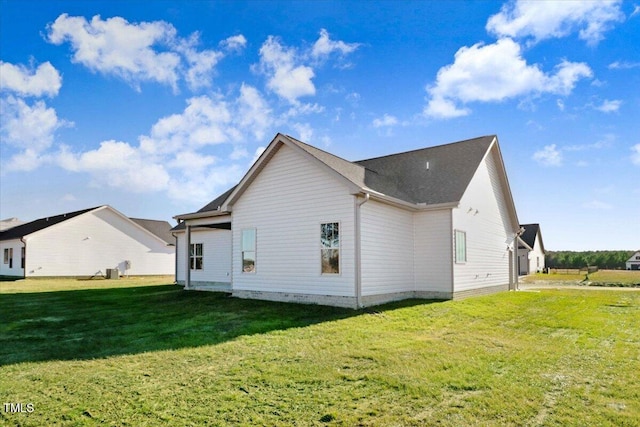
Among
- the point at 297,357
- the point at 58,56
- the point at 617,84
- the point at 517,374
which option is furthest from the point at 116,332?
the point at 617,84

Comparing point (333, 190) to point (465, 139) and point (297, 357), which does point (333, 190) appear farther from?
point (465, 139)

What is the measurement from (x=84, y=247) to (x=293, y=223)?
83.0 feet

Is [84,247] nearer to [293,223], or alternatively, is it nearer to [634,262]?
[293,223]

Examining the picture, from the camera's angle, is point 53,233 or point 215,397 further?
point 53,233

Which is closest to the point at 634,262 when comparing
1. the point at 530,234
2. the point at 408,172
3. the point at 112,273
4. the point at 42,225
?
the point at 530,234

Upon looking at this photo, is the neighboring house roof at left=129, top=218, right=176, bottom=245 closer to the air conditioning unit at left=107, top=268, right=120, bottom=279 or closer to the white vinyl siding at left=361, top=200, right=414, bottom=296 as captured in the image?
the air conditioning unit at left=107, top=268, right=120, bottom=279

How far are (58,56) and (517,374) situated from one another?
17.3m

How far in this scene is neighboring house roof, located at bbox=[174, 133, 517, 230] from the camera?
13.4 metres

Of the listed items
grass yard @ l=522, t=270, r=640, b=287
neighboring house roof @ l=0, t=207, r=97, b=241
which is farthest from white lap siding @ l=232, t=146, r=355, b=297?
grass yard @ l=522, t=270, r=640, b=287

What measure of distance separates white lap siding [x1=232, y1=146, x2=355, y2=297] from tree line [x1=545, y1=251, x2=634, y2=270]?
62.8 metres

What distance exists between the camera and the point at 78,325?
406 inches

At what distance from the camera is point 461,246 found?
50.3 ft

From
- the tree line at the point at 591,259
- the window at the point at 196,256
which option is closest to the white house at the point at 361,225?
the window at the point at 196,256

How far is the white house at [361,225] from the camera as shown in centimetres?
1230
